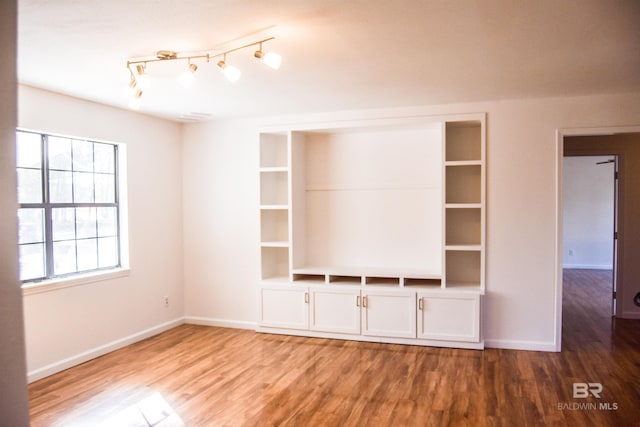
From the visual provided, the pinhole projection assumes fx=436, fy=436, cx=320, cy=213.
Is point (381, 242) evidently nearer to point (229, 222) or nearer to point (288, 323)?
point (288, 323)

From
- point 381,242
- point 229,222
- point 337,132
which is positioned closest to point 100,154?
point 229,222

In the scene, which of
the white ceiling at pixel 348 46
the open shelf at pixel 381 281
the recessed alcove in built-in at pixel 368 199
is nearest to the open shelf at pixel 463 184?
the recessed alcove in built-in at pixel 368 199

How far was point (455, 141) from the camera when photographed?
4895 millimetres

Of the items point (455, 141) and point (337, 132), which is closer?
point (455, 141)

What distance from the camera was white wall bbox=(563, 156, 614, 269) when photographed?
9547 millimetres

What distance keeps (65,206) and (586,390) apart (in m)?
4.82

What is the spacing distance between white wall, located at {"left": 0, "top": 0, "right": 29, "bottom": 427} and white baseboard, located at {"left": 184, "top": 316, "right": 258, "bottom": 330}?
4.24m

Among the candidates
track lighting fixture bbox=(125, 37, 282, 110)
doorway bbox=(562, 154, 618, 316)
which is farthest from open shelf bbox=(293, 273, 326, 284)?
doorway bbox=(562, 154, 618, 316)

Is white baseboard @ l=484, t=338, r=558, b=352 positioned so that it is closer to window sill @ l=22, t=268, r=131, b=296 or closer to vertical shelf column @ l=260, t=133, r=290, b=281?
vertical shelf column @ l=260, t=133, r=290, b=281

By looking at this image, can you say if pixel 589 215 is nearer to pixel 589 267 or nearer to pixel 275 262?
pixel 589 267

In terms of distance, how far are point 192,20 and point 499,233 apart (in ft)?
11.6

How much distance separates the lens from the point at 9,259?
1.11 metres

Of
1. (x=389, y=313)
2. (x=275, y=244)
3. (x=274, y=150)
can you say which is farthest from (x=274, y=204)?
(x=389, y=313)
